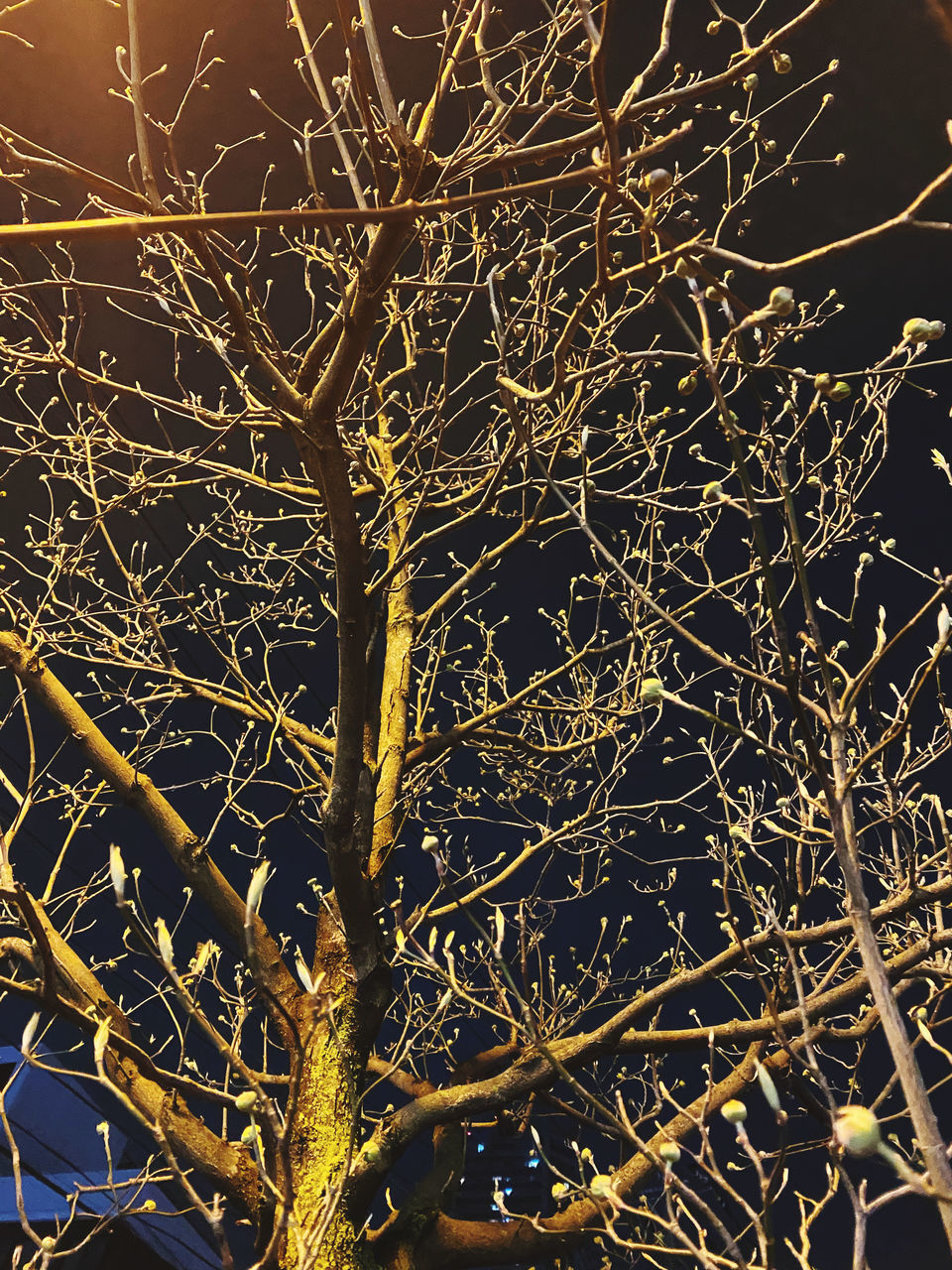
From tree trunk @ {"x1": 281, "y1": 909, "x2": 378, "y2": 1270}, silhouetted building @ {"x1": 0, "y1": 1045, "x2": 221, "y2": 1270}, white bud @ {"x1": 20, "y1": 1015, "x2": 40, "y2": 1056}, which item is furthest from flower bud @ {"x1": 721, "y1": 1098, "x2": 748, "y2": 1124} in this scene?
silhouetted building @ {"x1": 0, "y1": 1045, "x2": 221, "y2": 1270}

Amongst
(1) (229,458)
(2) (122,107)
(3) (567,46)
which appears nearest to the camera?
(3) (567,46)

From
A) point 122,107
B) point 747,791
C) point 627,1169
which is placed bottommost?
point 627,1169

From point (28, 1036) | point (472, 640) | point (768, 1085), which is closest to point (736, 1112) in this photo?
point (768, 1085)

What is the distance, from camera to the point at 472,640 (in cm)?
560

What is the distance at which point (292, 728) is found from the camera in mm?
4145

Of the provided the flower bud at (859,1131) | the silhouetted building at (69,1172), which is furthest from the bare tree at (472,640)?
the silhouetted building at (69,1172)

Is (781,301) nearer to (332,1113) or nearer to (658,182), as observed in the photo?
(658,182)

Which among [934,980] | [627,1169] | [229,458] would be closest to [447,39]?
[934,980]

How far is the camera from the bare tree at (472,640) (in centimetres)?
112

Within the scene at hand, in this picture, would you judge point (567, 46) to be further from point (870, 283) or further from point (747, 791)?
point (747, 791)

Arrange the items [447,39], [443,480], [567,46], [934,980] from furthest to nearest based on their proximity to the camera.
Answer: [443,480], [567,46], [934,980], [447,39]

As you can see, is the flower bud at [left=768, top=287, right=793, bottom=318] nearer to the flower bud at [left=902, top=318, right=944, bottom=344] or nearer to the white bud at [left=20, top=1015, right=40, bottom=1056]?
A: the flower bud at [left=902, top=318, right=944, bottom=344]

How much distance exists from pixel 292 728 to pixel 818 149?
13.0 feet

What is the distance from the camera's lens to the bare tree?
1.12 metres
